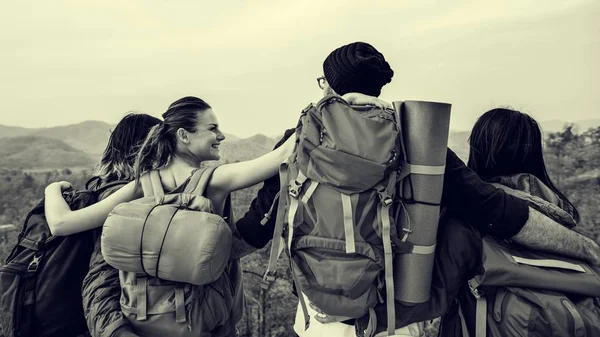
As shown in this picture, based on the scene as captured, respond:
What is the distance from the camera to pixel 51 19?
6176mm

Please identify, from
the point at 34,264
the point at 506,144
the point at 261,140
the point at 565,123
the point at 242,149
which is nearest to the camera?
the point at 506,144

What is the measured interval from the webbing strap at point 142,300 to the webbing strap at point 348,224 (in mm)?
785

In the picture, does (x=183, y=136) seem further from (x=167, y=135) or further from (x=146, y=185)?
(x=146, y=185)

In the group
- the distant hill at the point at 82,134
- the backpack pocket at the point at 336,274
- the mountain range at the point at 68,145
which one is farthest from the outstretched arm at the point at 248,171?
the distant hill at the point at 82,134

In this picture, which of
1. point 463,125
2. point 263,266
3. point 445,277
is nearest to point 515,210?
point 445,277

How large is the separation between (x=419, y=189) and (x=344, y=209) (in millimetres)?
272

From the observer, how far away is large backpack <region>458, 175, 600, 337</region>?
165cm

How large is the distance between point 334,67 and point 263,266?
3.04m

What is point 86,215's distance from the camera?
1894mm

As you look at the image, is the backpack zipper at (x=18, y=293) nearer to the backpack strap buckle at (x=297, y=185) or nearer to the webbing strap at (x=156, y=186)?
the webbing strap at (x=156, y=186)

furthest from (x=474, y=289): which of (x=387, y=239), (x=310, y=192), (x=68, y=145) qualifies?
(x=68, y=145)

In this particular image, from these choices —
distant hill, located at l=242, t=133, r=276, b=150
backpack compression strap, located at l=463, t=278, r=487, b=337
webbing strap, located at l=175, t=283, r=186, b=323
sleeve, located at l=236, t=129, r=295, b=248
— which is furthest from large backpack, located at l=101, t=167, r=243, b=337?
distant hill, located at l=242, t=133, r=276, b=150

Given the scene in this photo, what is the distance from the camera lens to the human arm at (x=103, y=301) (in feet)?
5.63

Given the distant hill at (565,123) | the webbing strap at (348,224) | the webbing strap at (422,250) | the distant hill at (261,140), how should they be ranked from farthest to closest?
the distant hill at (261,140), the distant hill at (565,123), the webbing strap at (422,250), the webbing strap at (348,224)
